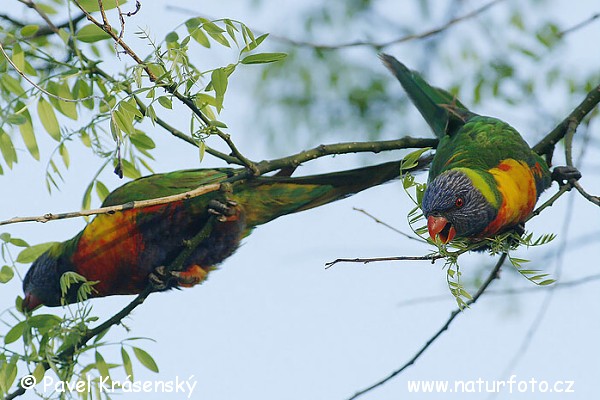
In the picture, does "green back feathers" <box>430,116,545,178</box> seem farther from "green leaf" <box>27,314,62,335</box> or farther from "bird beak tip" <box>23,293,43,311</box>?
"bird beak tip" <box>23,293,43,311</box>

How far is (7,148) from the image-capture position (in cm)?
266

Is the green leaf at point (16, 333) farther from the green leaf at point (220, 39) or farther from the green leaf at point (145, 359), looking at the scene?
the green leaf at point (220, 39)

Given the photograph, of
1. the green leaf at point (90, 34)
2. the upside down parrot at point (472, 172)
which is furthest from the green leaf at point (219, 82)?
the upside down parrot at point (472, 172)

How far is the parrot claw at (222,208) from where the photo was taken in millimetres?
3522

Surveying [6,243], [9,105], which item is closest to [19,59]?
[9,105]

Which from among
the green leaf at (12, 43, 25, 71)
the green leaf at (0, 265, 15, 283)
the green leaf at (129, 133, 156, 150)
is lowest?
the green leaf at (0, 265, 15, 283)

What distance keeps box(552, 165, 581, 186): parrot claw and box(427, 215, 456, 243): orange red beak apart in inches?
19.7

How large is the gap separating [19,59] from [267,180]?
1209mm

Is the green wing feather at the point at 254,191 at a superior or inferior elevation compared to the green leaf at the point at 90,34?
superior

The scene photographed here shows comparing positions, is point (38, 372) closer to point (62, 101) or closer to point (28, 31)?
point (62, 101)

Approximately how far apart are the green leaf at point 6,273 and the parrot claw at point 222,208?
1.04 m

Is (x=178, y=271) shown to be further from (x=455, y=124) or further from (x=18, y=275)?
(x=455, y=124)

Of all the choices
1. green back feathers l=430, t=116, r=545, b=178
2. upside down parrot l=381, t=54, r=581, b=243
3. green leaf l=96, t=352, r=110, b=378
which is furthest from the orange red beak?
green leaf l=96, t=352, r=110, b=378

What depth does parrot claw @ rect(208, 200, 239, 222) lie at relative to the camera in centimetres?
352
